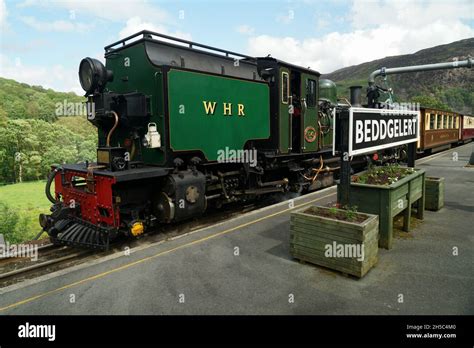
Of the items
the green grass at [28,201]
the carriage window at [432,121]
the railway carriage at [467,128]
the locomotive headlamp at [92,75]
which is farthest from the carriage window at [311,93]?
the railway carriage at [467,128]

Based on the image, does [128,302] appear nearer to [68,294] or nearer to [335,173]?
[68,294]

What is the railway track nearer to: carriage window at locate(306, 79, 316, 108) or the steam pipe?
carriage window at locate(306, 79, 316, 108)

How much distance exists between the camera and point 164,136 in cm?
577

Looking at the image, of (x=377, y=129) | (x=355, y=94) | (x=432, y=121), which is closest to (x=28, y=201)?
(x=355, y=94)

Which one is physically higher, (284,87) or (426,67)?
(426,67)

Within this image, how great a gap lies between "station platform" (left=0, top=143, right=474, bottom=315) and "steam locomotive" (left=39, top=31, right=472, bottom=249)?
3.79 feet

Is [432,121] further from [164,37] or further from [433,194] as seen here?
[164,37]

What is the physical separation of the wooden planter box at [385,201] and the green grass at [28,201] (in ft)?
54.4

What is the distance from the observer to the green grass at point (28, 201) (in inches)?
712

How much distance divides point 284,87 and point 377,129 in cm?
334

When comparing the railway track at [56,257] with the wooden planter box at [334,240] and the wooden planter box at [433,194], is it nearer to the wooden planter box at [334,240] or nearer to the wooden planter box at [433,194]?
the wooden planter box at [334,240]

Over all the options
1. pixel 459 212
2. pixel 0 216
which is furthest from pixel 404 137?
pixel 0 216

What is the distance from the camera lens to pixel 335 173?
11.2 m

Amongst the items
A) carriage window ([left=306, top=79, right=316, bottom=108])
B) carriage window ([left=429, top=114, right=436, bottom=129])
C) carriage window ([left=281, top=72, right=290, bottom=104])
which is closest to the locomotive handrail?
carriage window ([left=281, top=72, right=290, bottom=104])
